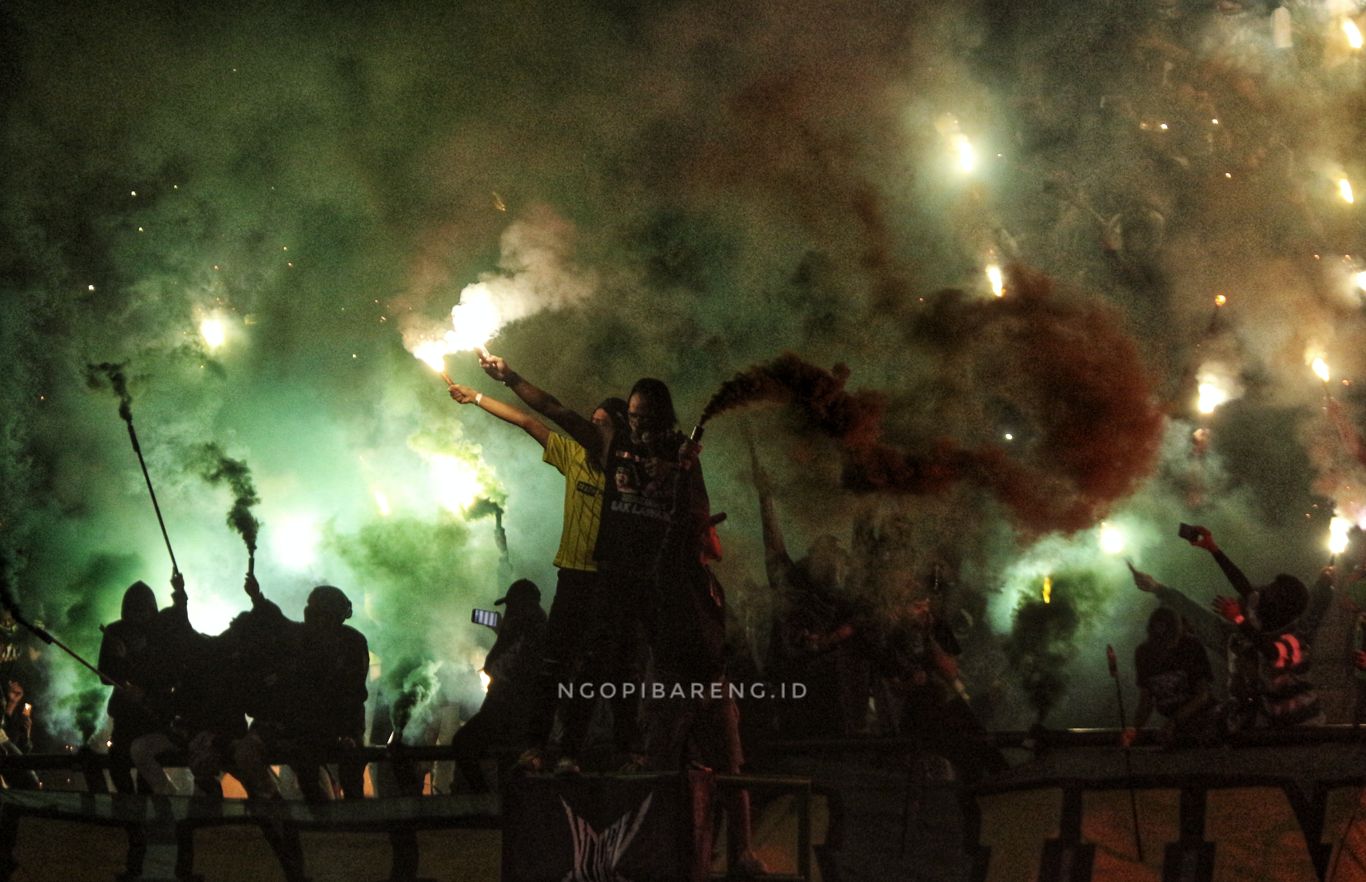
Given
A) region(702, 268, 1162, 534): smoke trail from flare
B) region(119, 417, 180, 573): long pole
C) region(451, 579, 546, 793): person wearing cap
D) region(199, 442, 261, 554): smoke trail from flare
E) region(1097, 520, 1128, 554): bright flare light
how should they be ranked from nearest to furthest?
region(451, 579, 546, 793): person wearing cap → region(119, 417, 180, 573): long pole → region(199, 442, 261, 554): smoke trail from flare → region(702, 268, 1162, 534): smoke trail from flare → region(1097, 520, 1128, 554): bright flare light

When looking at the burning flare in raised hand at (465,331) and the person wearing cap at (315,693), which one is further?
the burning flare in raised hand at (465,331)

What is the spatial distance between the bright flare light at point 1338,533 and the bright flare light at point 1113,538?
175cm

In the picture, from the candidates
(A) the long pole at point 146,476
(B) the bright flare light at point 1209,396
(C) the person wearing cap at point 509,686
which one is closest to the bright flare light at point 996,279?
(B) the bright flare light at point 1209,396

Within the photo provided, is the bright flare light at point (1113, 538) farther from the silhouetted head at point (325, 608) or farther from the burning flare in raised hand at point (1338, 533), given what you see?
the silhouetted head at point (325, 608)

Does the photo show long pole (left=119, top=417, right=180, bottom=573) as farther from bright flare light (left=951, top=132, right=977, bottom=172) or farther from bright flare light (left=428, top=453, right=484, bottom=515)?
bright flare light (left=951, top=132, right=977, bottom=172)

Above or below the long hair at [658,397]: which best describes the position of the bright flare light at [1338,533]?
below

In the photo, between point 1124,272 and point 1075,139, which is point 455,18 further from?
point 1124,272

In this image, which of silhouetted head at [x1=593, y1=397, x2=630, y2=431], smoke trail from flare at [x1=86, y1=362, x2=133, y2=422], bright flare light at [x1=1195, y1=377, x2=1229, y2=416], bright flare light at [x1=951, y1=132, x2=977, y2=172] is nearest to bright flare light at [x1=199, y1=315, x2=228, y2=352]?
smoke trail from flare at [x1=86, y1=362, x2=133, y2=422]

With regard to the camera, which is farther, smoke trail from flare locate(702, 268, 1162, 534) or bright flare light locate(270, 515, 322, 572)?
smoke trail from flare locate(702, 268, 1162, 534)

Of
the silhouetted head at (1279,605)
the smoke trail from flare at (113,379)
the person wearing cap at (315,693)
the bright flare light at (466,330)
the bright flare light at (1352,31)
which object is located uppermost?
the bright flare light at (1352,31)

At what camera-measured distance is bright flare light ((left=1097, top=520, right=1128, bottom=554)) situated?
9.16 m

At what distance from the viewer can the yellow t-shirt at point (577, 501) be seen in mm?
7848

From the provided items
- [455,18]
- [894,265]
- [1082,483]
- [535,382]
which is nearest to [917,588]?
[1082,483]

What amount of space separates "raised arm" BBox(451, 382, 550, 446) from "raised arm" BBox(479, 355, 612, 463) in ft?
0.30
